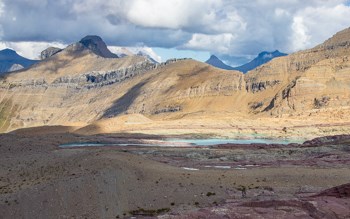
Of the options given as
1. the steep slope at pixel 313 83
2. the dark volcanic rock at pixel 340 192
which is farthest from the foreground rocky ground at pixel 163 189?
the steep slope at pixel 313 83

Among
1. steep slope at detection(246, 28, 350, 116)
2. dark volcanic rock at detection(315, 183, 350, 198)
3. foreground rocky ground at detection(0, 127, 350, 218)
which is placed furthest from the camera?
steep slope at detection(246, 28, 350, 116)

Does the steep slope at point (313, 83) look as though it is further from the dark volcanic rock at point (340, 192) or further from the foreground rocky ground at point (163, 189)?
the dark volcanic rock at point (340, 192)

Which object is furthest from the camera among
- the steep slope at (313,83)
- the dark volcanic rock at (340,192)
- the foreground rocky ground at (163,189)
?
the steep slope at (313,83)

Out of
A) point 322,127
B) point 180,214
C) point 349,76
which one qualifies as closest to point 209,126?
point 322,127

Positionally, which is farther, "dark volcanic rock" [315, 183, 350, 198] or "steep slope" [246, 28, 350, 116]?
"steep slope" [246, 28, 350, 116]

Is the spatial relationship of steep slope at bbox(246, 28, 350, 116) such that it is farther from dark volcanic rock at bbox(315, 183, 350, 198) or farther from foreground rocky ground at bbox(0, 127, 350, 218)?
dark volcanic rock at bbox(315, 183, 350, 198)

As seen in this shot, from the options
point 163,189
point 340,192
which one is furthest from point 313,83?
point 340,192

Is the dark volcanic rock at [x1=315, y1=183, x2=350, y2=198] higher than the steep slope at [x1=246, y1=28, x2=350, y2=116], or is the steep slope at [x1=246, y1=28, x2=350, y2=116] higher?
the steep slope at [x1=246, y1=28, x2=350, y2=116]

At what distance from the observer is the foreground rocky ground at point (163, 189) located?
88.9ft

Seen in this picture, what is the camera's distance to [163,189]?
127ft

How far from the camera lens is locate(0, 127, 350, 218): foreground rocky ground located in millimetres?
27094

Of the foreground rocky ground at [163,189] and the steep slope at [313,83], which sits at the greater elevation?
the steep slope at [313,83]

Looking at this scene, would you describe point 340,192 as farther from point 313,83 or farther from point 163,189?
point 313,83

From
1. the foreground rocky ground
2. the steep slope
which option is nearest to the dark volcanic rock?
the foreground rocky ground
